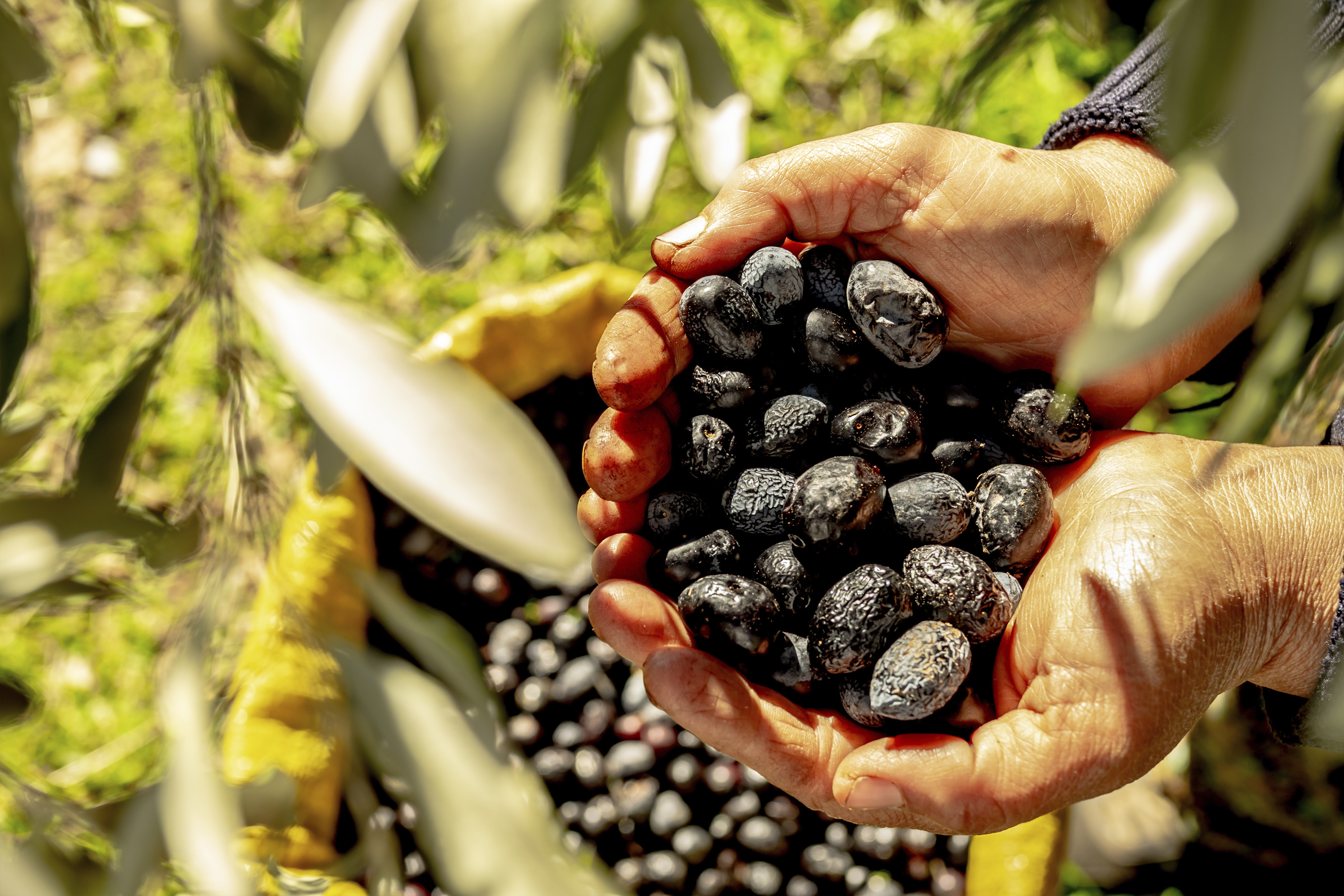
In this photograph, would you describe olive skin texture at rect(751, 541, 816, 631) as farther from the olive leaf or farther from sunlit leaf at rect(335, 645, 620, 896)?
the olive leaf

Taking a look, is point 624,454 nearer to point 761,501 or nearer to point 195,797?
point 761,501

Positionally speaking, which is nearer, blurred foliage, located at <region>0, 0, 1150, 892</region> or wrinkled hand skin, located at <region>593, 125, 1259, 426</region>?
wrinkled hand skin, located at <region>593, 125, 1259, 426</region>

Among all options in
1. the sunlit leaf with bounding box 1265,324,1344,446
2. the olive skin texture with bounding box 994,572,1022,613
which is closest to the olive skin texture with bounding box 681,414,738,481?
the olive skin texture with bounding box 994,572,1022,613

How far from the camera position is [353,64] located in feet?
1.53

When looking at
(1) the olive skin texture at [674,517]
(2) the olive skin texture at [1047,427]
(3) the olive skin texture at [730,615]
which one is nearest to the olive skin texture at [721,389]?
(1) the olive skin texture at [674,517]

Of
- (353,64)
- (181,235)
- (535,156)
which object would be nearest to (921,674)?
(535,156)

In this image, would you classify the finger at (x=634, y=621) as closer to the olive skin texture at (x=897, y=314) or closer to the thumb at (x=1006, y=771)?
the thumb at (x=1006, y=771)

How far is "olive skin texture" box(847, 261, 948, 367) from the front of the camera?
105cm

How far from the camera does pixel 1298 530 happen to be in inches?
40.3

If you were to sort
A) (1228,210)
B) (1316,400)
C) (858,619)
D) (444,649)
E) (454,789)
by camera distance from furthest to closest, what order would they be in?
(858,619), (1316,400), (444,649), (454,789), (1228,210)

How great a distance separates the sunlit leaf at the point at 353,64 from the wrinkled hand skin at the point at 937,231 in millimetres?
563

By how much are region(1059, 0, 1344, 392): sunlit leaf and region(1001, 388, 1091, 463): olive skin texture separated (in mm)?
760

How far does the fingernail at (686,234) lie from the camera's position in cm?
107

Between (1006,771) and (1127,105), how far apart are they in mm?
1013
